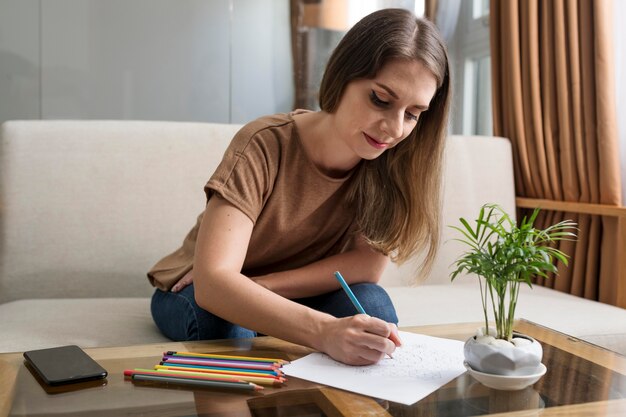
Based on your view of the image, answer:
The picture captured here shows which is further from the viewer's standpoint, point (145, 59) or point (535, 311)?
point (145, 59)

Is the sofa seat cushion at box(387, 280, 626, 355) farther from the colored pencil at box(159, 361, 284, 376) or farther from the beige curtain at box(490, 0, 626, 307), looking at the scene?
the colored pencil at box(159, 361, 284, 376)

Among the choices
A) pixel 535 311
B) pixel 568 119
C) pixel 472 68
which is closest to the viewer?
pixel 535 311

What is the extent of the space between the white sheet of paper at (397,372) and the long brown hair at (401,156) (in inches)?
13.0

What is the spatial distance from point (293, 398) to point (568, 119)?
62.5 inches

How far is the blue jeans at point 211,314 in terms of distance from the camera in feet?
3.93

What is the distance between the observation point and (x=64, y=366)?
87 centimetres

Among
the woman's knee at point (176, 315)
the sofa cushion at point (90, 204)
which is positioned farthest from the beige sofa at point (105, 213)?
the woman's knee at point (176, 315)

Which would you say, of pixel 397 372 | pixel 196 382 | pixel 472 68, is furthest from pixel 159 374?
pixel 472 68

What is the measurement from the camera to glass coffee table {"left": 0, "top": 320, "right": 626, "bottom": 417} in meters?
0.76

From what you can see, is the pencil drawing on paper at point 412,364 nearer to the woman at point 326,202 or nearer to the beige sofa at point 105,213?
the woman at point 326,202

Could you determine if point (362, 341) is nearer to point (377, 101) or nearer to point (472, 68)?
point (377, 101)

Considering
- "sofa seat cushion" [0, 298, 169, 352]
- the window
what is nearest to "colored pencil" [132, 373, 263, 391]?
"sofa seat cushion" [0, 298, 169, 352]

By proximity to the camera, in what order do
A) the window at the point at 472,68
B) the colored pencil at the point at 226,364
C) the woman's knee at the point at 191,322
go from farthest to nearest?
the window at the point at 472,68 → the woman's knee at the point at 191,322 → the colored pencil at the point at 226,364

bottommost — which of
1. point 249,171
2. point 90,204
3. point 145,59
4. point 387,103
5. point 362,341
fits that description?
point 362,341
